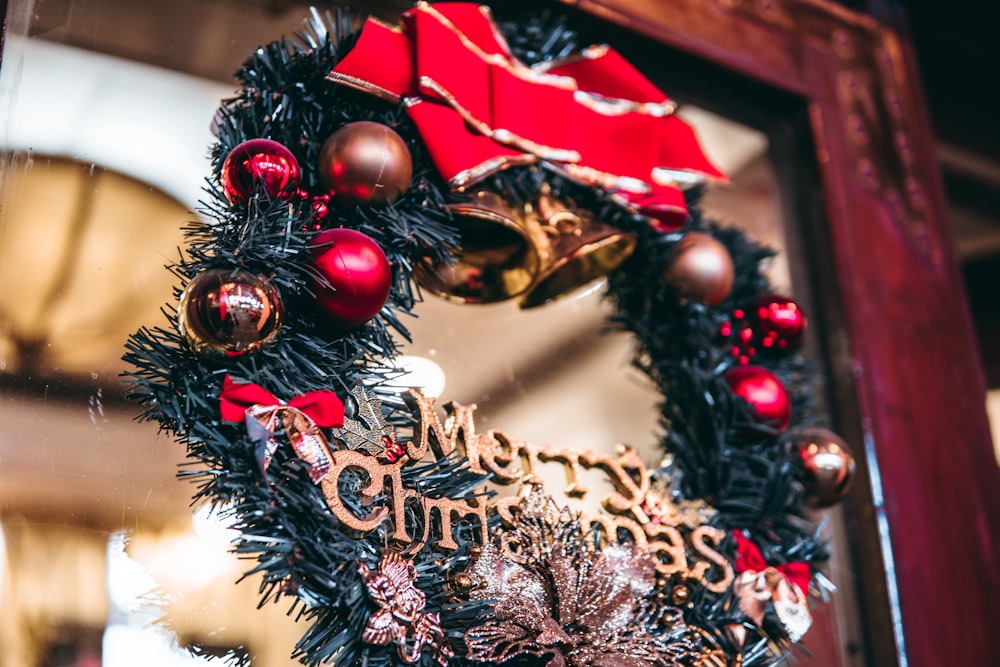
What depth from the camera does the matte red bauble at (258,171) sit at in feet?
2.85

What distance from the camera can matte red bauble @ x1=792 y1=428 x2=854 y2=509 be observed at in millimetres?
1141

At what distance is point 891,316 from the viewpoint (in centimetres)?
148

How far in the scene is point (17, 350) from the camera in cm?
90

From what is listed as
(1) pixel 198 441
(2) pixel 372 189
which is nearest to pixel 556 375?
(2) pixel 372 189

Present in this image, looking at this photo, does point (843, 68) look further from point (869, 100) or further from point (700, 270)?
point (700, 270)

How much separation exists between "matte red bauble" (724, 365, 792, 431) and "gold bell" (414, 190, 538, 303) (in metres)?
0.27

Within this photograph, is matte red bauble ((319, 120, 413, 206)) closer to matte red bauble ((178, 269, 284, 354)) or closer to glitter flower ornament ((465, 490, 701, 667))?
matte red bauble ((178, 269, 284, 354))

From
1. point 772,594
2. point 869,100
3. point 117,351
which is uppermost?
point 869,100

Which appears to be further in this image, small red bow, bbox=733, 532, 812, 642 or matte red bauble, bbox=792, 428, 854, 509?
matte red bauble, bbox=792, 428, 854, 509

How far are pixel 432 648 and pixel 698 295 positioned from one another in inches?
21.2

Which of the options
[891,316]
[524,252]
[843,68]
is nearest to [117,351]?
[524,252]

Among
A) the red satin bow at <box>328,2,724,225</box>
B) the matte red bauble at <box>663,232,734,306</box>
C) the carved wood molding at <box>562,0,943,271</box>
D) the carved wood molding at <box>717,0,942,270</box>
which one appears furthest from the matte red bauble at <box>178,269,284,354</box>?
the carved wood molding at <box>717,0,942,270</box>

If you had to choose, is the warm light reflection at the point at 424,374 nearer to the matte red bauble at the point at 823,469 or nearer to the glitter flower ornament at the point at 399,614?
the glitter flower ornament at the point at 399,614

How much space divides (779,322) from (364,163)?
56 centimetres
